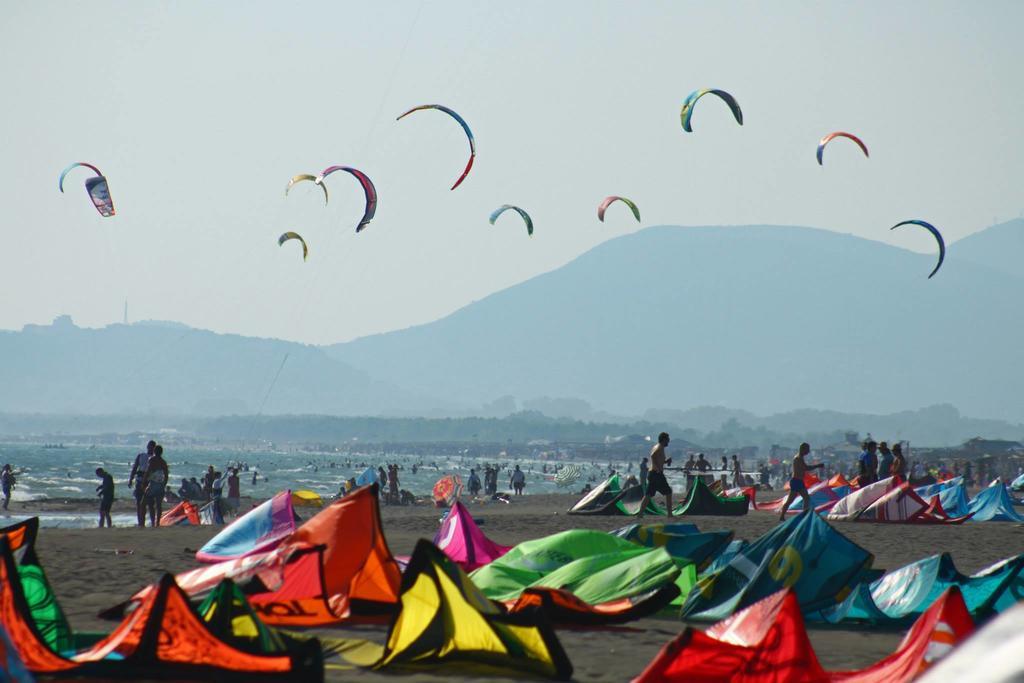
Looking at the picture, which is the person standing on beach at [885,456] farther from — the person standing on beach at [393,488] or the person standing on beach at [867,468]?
the person standing on beach at [393,488]

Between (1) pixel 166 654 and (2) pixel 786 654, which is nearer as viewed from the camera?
(2) pixel 786 654

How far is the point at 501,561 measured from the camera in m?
11.0

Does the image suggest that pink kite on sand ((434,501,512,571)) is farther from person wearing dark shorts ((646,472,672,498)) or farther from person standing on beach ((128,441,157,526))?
person standing on beach ((128,441,157,526))

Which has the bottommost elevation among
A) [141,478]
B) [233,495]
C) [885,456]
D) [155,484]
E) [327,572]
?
[327,572]

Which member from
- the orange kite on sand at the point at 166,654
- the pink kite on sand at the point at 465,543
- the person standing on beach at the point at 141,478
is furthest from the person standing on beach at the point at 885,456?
the orange kite on sand at the point at 166,654

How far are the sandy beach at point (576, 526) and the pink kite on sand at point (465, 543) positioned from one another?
109 inches

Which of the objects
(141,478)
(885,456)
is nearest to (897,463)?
(885,456)

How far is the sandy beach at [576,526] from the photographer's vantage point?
352 inches

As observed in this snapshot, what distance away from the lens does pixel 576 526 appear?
20.9 metres

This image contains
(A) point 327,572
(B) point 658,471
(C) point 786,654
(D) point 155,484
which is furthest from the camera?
(D) point 155,484

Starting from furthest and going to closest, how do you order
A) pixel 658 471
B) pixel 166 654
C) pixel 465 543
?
pixel 658 471 < pixel 465 543 < pixel 166 654

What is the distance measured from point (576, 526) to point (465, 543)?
7.84 meters

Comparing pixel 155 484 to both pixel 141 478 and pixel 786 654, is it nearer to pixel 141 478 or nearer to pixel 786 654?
pixel 141 478

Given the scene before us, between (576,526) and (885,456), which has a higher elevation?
(885,456)
